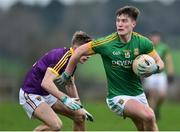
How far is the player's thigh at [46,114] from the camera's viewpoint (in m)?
12.9

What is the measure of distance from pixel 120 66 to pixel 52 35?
34.6 meters

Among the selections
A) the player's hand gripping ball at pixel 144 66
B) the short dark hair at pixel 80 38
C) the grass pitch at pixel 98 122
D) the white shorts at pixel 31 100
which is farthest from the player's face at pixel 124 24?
the grass pitch at pixel 98 122

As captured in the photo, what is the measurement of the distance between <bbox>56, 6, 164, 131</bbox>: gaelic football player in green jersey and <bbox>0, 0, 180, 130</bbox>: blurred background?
8.07 m

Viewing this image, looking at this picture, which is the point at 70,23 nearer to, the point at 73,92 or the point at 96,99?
the point at 96,99

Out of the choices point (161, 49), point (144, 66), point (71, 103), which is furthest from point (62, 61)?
point (161, 49)

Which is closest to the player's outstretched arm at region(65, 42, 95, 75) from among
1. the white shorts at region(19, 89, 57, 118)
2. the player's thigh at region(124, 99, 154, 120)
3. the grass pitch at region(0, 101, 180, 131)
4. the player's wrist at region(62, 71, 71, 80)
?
the player's wrist at region(62, 71, 71, 80)

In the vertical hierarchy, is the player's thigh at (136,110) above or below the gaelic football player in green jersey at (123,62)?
below

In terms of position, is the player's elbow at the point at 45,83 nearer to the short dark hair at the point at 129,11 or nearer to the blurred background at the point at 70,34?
the short dark hair at the point at 129,11

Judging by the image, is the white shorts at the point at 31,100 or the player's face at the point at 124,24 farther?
the white shorts at the point at 31,100

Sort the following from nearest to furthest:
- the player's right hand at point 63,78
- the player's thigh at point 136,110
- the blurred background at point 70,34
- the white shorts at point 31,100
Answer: the player's thigh at point 136,110, the player's right hand at point 63,78, the white shorts at point 31,100, the blurred background at point 70,34

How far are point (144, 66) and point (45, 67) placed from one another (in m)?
1.90

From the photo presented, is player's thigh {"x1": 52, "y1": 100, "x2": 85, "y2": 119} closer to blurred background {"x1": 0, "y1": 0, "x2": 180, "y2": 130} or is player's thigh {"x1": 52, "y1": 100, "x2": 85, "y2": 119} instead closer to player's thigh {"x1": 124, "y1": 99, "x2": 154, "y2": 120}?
player's thigh {"x1": 124, "y1": 99, "x2": 154, "y2": 120}

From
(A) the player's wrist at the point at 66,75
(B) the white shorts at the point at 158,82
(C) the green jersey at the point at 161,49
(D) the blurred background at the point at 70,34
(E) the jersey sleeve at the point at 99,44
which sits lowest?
(D) the blurred background at the point at 70,34

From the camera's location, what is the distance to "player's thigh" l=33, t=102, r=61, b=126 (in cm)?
1288
